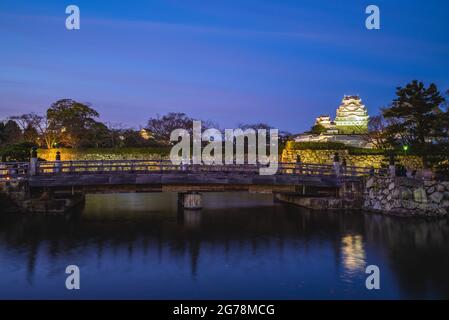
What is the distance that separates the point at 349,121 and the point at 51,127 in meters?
44.5

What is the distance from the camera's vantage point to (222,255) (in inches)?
549

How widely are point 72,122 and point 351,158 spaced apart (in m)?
30.0

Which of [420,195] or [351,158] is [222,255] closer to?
[420,195]

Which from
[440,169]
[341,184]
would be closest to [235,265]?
[341,184]

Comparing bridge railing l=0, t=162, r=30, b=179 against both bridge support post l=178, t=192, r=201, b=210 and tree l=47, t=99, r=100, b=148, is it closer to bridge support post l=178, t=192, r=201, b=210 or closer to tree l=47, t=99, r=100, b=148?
bridge support post l=178, t=192, r=201, b=210

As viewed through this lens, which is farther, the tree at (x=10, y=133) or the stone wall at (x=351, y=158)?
the tree at (x=10, y=133)

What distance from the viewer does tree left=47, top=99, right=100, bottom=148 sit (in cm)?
4684

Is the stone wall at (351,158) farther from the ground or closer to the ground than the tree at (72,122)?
closer to the ground

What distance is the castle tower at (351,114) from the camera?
222 ft

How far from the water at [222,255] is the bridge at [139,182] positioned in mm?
1519

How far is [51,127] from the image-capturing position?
46.9 meters

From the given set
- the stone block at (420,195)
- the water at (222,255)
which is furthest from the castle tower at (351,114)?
the water at (222,255)

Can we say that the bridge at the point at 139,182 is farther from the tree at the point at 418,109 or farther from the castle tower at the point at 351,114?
the castle tower at the point at 351,114

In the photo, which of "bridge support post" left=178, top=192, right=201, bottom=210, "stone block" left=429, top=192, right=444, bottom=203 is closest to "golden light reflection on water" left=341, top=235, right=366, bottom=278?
"stone block" left=429, top=192, right=444, bottom=203
